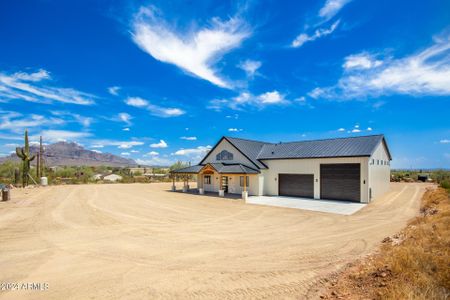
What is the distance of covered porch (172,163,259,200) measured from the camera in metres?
24.0

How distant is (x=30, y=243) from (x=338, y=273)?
10.5 m

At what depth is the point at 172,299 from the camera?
5207 millimetres

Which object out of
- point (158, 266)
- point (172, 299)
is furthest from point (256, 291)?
point (158, 266)

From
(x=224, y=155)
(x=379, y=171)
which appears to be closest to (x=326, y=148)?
(x=379, y=171)

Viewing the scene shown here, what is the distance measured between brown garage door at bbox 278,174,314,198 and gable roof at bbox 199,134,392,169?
1952 millimetres

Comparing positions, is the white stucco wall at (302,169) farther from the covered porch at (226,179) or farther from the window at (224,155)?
the window at (224,155)

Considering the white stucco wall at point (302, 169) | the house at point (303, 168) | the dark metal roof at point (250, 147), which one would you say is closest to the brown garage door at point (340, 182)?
the house at point (303, 168)

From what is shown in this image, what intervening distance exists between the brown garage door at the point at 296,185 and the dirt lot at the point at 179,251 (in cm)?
746

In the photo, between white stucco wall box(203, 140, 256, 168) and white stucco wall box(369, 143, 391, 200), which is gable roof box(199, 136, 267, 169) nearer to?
white stucco wall box(203, 140, 256, 168)

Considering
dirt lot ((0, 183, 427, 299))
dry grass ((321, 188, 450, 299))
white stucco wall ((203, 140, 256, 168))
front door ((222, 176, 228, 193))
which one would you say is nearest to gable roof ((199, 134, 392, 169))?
white stucco wall ((203, 140, 256, 168))

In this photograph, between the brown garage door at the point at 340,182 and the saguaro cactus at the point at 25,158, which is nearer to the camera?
the brown garage door at the point at 340,182

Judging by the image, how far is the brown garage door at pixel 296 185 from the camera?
2258cm

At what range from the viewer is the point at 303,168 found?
75.2 feet

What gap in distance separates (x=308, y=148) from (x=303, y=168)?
2565mm
